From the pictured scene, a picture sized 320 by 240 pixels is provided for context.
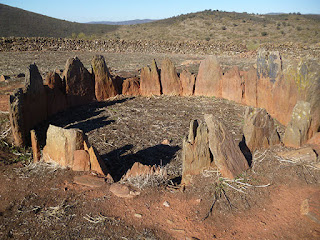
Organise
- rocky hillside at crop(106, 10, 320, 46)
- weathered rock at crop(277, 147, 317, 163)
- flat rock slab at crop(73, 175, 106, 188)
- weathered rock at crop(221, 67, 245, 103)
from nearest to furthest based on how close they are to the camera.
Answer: flat rock slab at crop(73, 175, 106, 188) → weathered rock at crop(277, 147, 317, 163) → weathered rock at crop(221, 67, 245, 103) → rocky hillside at crop(106, 10, 320, 46)

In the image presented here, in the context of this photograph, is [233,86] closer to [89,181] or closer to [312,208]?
[312,208]

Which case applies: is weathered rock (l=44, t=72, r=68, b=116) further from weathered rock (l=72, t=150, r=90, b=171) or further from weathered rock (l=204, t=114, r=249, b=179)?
weathered rock (l=204, t=114, r=249, b=179)

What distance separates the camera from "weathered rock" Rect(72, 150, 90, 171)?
4145 millimetres

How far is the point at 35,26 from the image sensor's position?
48438mm

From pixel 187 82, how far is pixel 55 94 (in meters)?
3.84

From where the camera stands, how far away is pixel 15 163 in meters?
4.54

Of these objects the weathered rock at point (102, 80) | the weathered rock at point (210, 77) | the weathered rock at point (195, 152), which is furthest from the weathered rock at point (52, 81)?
the weathered rock at point (195, 152)

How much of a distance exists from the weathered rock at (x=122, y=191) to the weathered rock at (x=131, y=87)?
16.9 ft

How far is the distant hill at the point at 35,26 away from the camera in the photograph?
4447 cm

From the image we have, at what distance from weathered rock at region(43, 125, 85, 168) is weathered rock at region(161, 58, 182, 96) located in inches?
189

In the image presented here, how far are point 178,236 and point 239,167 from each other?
5.22 ft

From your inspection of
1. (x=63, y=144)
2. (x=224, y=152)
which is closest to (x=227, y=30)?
(x=224, y=152)

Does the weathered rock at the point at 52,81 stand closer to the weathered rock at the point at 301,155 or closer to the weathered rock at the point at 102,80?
the weathered rock at the point at 102,80

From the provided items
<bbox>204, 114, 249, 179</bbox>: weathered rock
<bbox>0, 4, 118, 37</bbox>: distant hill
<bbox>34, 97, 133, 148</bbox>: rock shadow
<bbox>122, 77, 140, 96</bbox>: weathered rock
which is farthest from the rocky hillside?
<bbox>204, 114, 249, 179</bbox>: weathered rock
